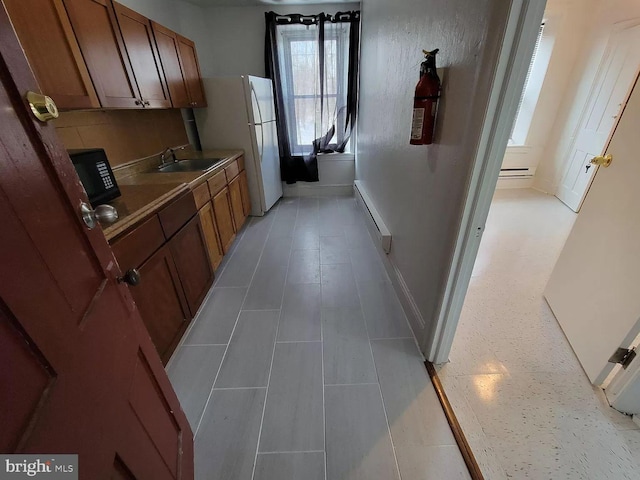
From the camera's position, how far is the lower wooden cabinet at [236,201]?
9.20 feet

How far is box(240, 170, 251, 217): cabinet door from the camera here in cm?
315

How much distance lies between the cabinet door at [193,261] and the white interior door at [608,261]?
2.32 meters

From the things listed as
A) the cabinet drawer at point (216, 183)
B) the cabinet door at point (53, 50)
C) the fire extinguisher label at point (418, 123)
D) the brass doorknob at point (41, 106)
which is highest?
the cabinet door at point (53, 50)

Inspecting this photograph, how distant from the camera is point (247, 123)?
3.05 metres

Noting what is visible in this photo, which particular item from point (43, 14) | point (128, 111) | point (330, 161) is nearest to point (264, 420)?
point (43, 14)

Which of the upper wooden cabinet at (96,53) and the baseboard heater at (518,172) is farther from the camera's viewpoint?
the baseboard heater at (518,172)

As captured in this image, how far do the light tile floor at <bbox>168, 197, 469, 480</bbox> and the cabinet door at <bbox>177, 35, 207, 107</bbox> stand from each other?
179 cm

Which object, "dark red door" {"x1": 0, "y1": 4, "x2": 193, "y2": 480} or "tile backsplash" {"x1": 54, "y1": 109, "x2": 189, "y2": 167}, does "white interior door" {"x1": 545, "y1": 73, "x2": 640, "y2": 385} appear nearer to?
"dark red door" {"x1": 0, "y1": 4, "x2": 193, "y2": 480}

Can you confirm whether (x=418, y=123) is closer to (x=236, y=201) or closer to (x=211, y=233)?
(x=211, y=233)

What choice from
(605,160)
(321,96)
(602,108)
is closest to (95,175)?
(605,160)

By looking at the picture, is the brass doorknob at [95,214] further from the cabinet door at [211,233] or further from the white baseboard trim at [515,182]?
the white baseboard trim at [515,182]

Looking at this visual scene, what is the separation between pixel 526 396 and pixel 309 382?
110 centimetres

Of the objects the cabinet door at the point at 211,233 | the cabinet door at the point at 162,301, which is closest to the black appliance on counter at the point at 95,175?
the cabinet door at the point at 162,301

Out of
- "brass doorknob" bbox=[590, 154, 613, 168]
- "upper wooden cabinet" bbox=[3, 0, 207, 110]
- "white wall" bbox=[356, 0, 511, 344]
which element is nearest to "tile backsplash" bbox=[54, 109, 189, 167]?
"upper wooden cabinet" bbox=[3, 0, 207, 110]
